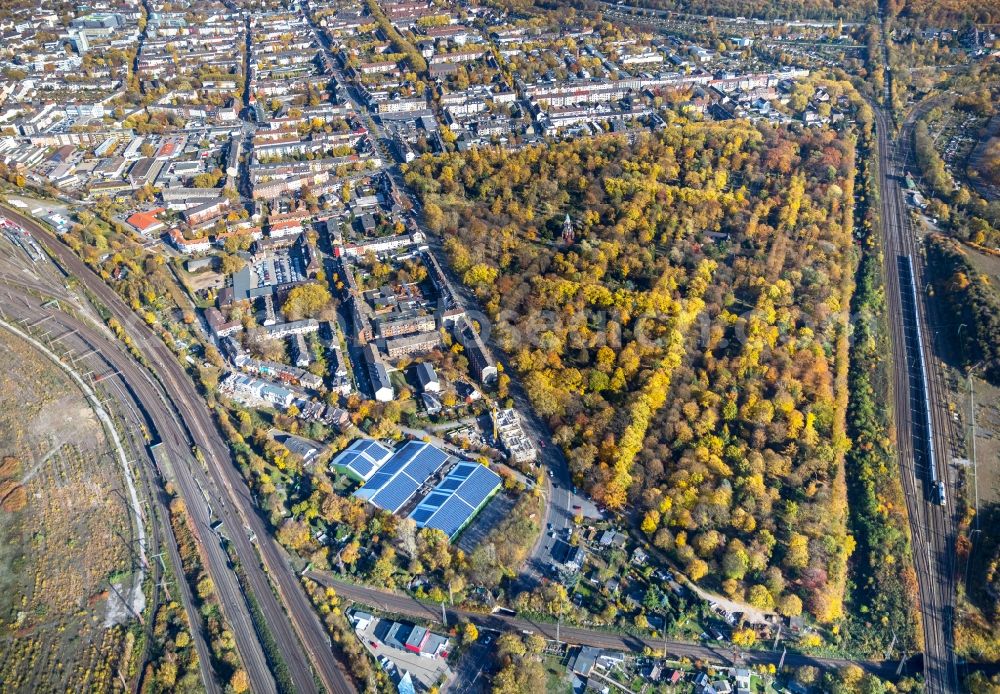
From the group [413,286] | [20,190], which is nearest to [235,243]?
[413,286]

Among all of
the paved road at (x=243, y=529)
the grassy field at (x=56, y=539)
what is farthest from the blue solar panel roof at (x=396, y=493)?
the grassy field at (x=56, y=539)

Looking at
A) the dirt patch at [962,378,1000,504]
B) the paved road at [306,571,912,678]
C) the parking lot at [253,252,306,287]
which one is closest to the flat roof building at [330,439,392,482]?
the paved road at [306,571,912,678]

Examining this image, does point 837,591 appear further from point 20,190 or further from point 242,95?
point 242,95

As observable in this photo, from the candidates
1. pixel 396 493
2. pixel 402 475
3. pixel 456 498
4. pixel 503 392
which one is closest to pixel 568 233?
pixel 503 392

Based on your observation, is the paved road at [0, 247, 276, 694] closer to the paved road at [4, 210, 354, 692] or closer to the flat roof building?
the paved road at [4, 210, 354, 692]

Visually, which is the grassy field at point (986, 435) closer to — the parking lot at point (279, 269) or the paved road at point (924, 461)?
the paved road at point (924, 461)

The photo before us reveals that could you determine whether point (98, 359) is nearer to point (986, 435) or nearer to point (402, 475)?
point (402, 475)
